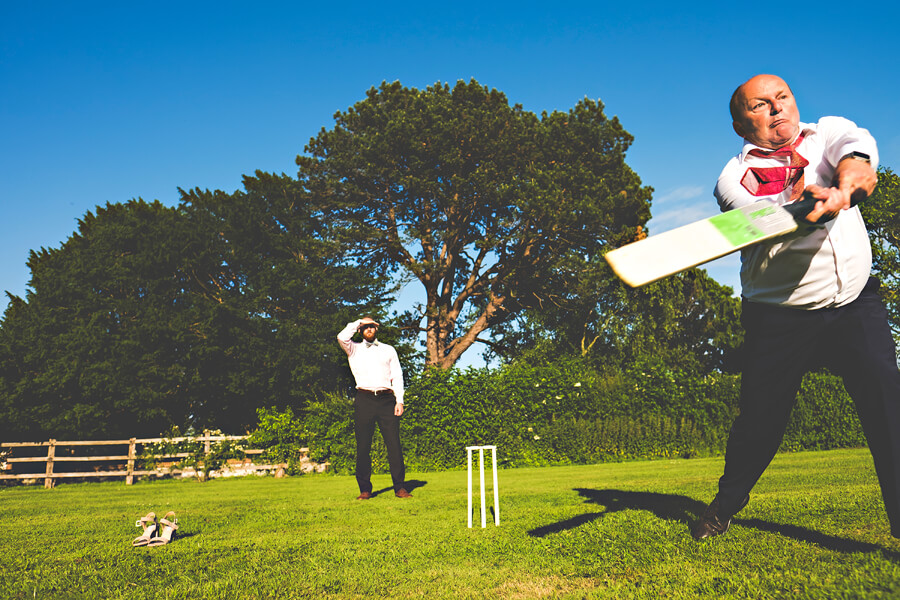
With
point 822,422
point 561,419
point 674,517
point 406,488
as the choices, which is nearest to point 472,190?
point 561,419

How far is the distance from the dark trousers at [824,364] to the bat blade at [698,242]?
28.4 inches

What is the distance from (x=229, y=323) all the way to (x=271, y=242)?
4.13m

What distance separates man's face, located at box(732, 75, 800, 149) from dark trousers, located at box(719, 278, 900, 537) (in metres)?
0.85

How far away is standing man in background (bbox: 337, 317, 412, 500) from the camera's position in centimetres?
757

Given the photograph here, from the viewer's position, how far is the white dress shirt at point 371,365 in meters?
7.71

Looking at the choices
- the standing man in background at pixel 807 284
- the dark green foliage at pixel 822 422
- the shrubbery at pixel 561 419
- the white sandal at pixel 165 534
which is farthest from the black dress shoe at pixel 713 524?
the dark green foliage at pixel 822 422

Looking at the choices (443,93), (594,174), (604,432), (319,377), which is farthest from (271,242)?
(604,432)

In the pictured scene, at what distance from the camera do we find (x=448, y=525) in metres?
4.61

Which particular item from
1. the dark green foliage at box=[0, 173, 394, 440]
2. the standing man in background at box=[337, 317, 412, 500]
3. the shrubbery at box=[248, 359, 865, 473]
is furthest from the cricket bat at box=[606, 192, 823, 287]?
the dark green foliage at box=[0, 173, 394, 440]

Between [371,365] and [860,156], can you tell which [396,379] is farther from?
[860,156]

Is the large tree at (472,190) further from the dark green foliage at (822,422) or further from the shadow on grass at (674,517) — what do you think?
the shadow on grass at (674,517)

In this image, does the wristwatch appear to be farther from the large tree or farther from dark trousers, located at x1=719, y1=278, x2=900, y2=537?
the large tree

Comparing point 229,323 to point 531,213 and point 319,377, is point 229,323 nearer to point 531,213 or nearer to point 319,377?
point 319,377

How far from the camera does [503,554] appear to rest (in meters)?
3.44
